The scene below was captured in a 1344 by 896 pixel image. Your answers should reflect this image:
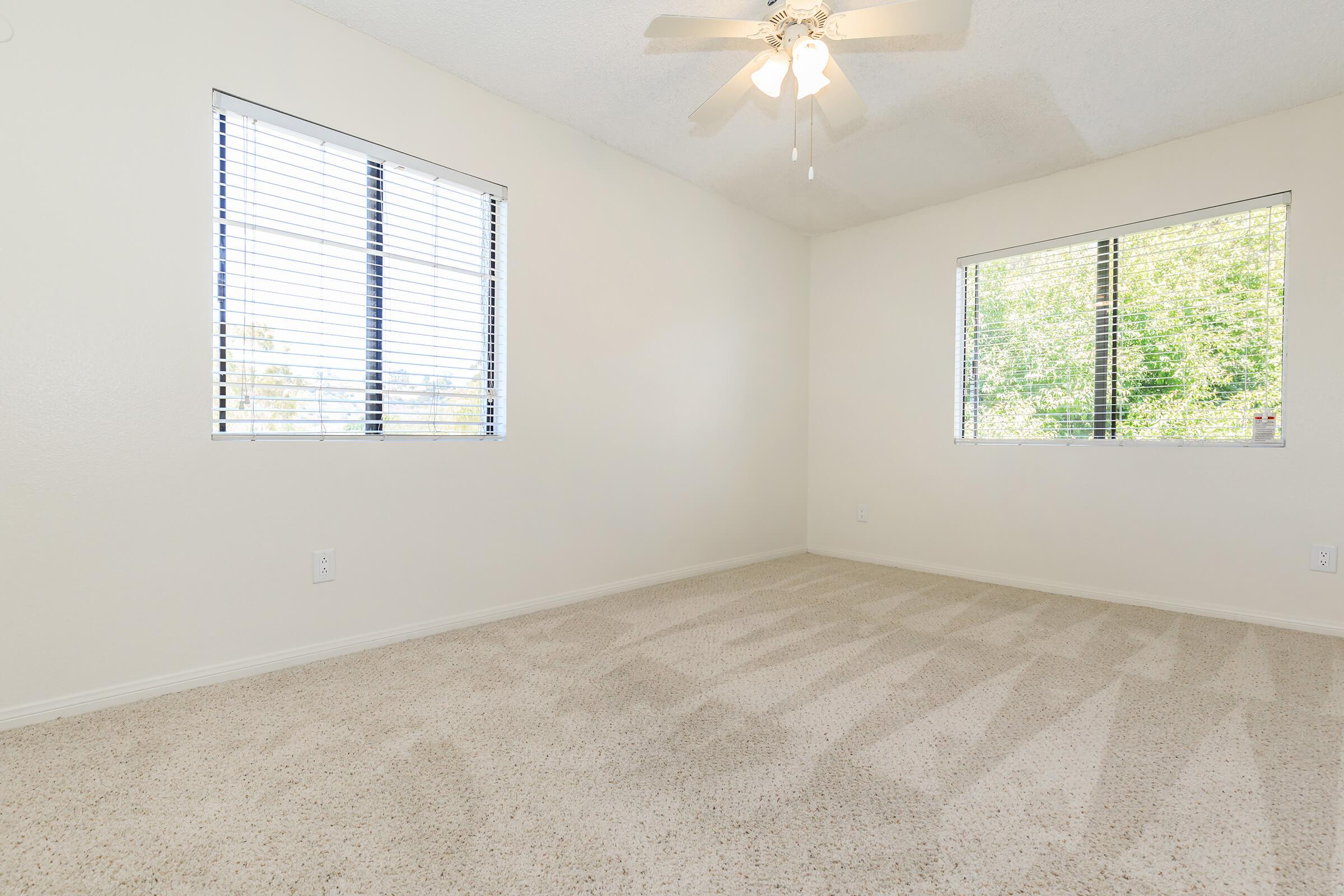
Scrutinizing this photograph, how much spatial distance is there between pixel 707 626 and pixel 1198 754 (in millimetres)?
1696

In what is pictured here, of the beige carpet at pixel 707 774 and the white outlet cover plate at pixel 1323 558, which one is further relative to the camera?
the white outlet cover plate at pixel 1323 558

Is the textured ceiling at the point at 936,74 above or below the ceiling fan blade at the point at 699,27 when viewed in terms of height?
above

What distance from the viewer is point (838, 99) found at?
2.43m

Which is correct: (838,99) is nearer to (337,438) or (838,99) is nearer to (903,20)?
(903,20)

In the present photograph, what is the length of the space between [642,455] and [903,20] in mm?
2296

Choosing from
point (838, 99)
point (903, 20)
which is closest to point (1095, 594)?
point (838, 99)

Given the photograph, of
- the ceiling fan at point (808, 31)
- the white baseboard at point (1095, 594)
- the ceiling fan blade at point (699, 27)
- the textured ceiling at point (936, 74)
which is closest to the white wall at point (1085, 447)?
the white baseboard at point (1095, 594)

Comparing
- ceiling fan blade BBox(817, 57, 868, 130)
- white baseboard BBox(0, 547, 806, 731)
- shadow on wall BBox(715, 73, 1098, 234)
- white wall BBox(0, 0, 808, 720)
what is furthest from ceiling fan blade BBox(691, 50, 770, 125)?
white baseboard BBox(0, 547, 806, 731)

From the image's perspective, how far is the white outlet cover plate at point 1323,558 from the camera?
2.70 metres

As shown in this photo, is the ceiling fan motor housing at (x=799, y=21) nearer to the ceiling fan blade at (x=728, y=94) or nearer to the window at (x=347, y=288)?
the ceiling fan blade at (x=728, y=94)

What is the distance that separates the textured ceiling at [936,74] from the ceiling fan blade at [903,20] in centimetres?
32

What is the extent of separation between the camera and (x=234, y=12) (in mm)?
2107

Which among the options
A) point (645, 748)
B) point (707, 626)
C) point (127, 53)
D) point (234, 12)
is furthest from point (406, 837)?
point (234, 12)

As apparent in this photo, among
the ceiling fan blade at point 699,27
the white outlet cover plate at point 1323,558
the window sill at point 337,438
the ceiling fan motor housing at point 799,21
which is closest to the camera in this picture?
the ceiling fan blade at point 699,27
